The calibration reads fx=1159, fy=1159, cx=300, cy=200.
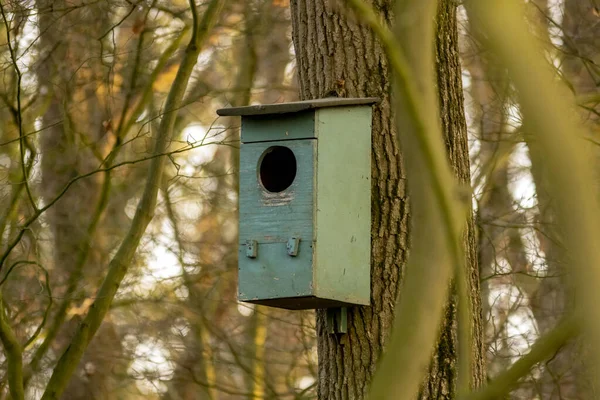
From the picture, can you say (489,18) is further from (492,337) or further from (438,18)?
(492,337)

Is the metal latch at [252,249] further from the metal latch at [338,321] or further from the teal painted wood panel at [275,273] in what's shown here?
the metal latch at [338,321]

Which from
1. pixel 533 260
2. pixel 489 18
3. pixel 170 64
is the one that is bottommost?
pixel 489 18

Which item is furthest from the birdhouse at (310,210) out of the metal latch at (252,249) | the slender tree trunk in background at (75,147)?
the slender tree trunk in background at (75,147)

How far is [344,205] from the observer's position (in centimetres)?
393

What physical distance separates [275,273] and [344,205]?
33cm

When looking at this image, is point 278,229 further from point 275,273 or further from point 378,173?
point 378,173

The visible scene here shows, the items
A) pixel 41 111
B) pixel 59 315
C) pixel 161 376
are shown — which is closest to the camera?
pixel 59 315

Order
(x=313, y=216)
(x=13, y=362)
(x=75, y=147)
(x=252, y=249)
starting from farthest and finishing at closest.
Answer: (x=75, y=147), (x=13, y=362), (x=252, y=249), (x=313, y=216)

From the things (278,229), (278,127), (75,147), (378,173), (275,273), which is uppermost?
(75,147)

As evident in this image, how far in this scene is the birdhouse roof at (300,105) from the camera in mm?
3895

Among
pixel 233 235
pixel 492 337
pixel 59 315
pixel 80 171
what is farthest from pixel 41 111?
pixel 492 337

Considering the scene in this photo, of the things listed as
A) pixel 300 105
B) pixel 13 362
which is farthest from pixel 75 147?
pixel 300 105

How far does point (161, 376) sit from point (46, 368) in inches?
37.5

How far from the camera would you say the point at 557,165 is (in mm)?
1612
